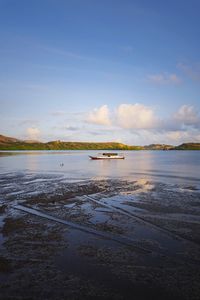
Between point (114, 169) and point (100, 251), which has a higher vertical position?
point (100, 251)

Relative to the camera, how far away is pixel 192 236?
1337 centimetres

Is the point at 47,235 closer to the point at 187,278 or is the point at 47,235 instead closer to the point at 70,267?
the point at 70,267

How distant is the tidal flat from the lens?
8.42 m

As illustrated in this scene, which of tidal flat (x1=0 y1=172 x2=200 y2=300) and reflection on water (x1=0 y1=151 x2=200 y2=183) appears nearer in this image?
tidal flat (x1=0 y1=172 x2=200 y2=300)

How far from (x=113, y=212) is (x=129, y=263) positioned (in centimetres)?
886

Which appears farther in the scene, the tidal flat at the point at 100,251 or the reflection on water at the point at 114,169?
the reflection on water at the point at 114,169

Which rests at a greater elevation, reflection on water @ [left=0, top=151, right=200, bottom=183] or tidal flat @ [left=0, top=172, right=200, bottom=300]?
tidal flat @ [left=0, top=172, right=200, bottom=300]

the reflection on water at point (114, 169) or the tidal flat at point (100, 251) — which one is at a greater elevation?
the tidal flat at point (100, 251)

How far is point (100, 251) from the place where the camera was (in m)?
11.5

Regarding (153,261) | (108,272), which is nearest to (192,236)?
(153,261)

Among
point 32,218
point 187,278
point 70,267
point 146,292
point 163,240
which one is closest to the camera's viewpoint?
point 146,292

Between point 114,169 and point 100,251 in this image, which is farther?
point 114,169

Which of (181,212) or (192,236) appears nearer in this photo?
(192,236)

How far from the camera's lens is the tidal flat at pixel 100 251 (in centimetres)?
842
